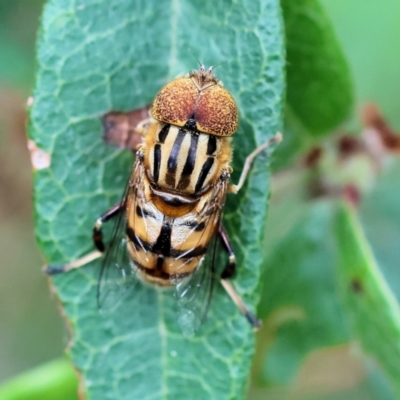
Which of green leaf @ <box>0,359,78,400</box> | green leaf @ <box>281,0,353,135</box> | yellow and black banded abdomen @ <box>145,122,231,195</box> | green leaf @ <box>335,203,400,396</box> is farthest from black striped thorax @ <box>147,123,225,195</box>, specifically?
green leaf @ <box>0,359,78,400</box>

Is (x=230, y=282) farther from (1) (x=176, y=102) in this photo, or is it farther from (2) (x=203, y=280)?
(1) (x=176, y=102)

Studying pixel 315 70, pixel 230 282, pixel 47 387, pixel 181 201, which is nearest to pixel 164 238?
pixel 181 201

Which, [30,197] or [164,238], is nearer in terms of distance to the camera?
[164,238]

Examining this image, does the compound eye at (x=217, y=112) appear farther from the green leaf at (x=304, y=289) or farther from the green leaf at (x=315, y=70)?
the green leaf at (x=304, y=289)

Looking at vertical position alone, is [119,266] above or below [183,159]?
below

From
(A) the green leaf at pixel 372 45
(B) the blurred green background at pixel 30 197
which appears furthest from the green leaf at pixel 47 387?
(A) the green leaf at pixel 372 45

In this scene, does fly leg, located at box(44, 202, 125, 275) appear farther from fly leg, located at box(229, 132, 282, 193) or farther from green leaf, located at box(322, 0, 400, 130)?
green leaf, located at box(322, 0, 400, 130)

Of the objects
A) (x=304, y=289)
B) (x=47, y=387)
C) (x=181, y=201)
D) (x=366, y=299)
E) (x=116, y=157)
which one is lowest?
(x=47, y=387)

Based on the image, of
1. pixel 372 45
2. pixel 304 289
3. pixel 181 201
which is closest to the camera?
pixel 181 201
